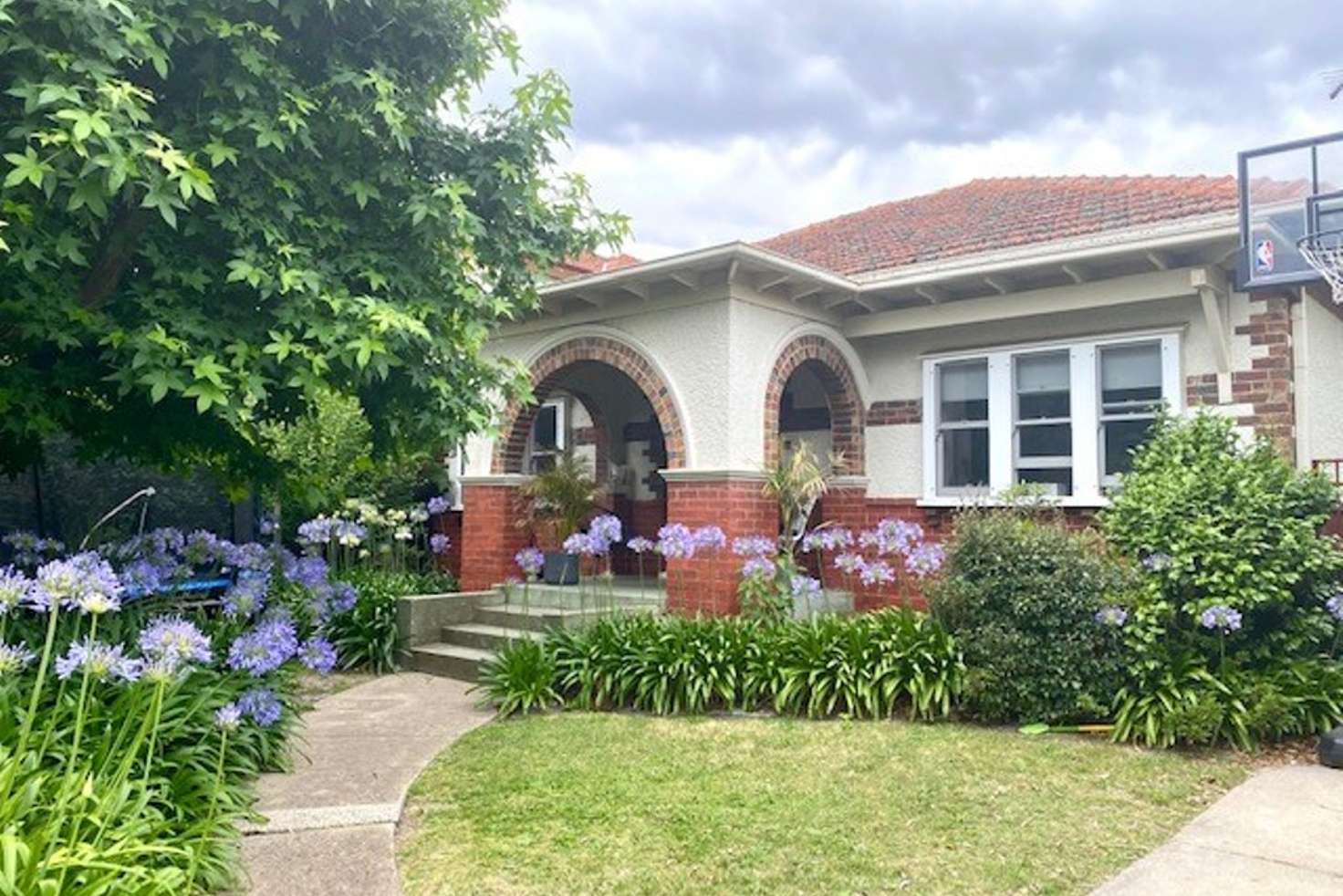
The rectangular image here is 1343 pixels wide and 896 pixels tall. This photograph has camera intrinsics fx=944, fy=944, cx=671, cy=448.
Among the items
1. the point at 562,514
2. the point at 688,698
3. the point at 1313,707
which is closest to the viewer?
the point at 1313,707

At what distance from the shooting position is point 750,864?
4.16 m

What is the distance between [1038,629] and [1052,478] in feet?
10.4

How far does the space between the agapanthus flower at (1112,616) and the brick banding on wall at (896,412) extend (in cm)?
398

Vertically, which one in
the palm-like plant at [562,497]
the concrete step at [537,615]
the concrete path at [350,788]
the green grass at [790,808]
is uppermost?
the palm-like plant at [562,497]

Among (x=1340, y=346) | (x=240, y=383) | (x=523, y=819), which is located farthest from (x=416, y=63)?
(x=1340, y=346)

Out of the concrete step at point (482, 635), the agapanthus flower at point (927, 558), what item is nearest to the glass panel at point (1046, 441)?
the agapanthus flower at point (927, 558)

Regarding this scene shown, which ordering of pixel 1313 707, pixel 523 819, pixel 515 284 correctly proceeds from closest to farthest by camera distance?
pixel 523 819
pixel 515 284
pixel 1313 707

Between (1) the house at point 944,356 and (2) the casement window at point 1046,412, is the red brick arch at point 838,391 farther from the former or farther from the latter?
(2) the casement window at point 1046,412

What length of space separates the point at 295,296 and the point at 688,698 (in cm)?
420

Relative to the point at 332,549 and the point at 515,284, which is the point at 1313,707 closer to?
the point at 515,284

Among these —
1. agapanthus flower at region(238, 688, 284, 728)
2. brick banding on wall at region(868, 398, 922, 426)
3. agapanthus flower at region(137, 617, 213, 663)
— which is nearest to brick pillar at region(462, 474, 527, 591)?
brick banding on wall at region(868, 398, 922, 426)

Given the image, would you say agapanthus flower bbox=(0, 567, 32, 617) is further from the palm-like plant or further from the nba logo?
the nba logo

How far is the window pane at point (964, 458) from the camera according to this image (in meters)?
9.88

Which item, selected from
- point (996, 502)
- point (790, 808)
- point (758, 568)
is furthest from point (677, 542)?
point (790, 808)
